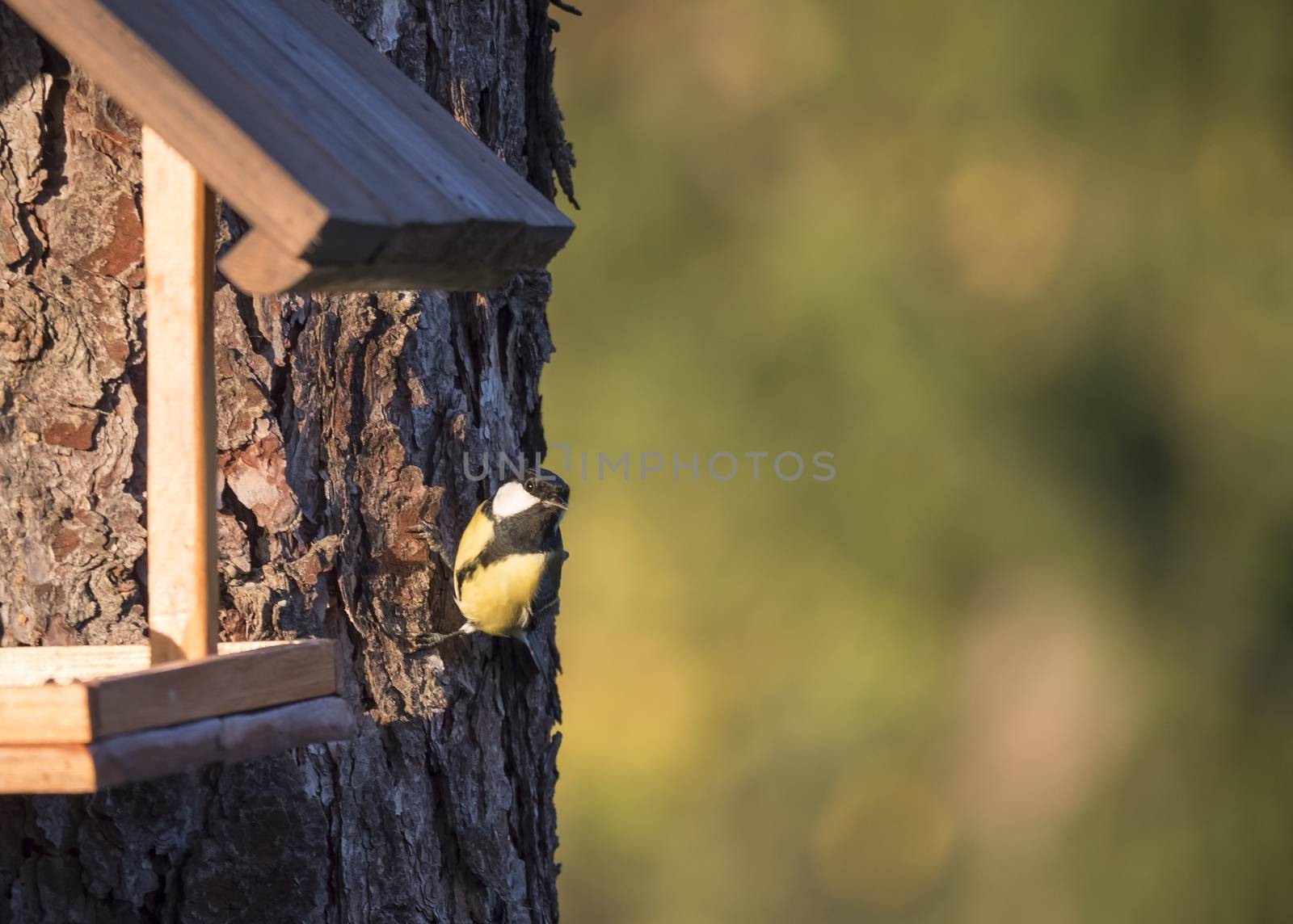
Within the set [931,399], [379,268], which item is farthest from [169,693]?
[931,399]

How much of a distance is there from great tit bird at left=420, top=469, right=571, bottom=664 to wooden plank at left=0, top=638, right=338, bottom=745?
0.52 meters

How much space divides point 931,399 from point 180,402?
3985 millimetres

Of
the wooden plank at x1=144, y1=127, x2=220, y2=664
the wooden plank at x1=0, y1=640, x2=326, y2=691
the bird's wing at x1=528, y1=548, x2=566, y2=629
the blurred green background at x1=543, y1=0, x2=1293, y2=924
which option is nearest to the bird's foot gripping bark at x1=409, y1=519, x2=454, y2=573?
the bird's wing at x1=528, y1=548, x2=566, y2=629

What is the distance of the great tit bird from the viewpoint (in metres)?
2.10

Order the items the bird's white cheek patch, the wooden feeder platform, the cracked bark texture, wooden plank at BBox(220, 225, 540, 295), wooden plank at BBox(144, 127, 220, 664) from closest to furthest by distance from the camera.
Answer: wooden plank at BBox(220, 225, 540, 295)
the wooden feeder platform
wooden plank at BBox(144, 127, 220, 664)
the cracked bark texture
the bird's white cheek patch

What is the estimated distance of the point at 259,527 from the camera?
1.92m

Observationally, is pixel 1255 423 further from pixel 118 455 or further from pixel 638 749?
pixel 118 455

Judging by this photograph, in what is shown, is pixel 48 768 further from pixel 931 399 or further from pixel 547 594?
pixel 931 399

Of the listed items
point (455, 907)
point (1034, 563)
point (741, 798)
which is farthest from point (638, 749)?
point (455, 907)

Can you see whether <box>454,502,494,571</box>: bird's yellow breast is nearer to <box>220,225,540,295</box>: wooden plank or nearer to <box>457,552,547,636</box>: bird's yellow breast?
<box>457,552,547,636</box>: bird's yellow breast

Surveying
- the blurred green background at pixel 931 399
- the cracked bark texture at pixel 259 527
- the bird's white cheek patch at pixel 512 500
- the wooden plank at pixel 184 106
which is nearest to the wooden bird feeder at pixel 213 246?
the wooden plank at pixel 184 106

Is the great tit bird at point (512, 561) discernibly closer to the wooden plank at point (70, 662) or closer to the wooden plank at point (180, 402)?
the wooden plank at point (70, 662)

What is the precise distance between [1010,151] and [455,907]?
3.97 meters

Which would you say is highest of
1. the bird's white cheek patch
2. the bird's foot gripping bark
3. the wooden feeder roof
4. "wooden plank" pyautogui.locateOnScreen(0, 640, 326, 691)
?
the wooden feeder roof
